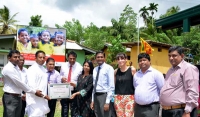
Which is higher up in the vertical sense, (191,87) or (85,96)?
(191,87)

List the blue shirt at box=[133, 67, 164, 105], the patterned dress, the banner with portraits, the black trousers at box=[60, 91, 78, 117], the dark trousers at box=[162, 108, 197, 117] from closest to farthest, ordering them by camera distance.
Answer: the dark trousers at box=[162, 108, 197, 117] < the blue shirt at box=[133, 67, 164, 105] < the patterned dress < the black trousers at box=[60, 91, 78, 117] < the banner with portraits

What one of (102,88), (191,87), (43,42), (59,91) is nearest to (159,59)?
(43,42)

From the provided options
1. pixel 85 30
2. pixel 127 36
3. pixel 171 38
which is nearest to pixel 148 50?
pixel 171 38

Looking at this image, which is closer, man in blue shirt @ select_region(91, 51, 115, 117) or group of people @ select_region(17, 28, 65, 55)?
man in blue shirt @ select_region(91, 51, 115, 117)

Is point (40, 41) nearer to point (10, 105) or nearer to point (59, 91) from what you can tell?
point (59, 91)

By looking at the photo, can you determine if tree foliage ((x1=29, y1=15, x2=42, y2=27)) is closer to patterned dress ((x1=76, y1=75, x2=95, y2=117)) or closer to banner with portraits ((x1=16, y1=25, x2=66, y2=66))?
banner with portraits ((x1=16, y1=25, x2=66, y2=66))

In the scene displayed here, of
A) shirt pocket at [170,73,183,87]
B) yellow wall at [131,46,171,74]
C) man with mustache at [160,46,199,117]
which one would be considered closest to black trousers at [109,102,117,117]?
man with mustache at [160,46,199,117]

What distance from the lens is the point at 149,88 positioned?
454 cm

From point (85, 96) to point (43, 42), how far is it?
436 inches

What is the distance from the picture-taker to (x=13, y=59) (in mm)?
5148

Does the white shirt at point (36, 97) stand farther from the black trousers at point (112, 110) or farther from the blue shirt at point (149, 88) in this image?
the blue shirt at point (149, 88)

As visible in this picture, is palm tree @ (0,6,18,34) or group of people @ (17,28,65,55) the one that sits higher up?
palm tree @ (0,6,18,34)

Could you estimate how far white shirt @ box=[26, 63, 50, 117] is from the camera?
17.2ft

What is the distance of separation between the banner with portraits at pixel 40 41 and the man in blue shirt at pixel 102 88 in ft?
35.2
